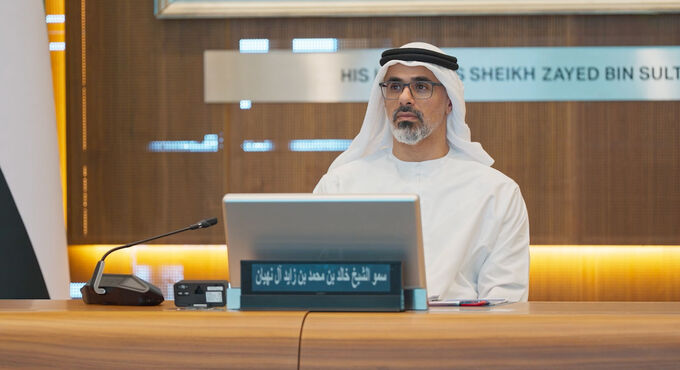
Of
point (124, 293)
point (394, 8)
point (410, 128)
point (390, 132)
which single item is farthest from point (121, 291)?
point (394, 8)

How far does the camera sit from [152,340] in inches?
57.5

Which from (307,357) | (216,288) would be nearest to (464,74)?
(216,288)

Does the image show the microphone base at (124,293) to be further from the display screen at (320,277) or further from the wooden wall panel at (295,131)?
the wooden wall panel at (295,131)

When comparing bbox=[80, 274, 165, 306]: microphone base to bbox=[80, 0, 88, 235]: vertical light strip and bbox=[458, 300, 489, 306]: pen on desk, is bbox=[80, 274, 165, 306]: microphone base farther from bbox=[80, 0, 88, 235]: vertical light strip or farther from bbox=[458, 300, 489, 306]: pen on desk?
bbox=[80, 0, 88, 235]: vertical light strip

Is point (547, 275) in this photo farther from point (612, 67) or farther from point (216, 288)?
point (216, 288)

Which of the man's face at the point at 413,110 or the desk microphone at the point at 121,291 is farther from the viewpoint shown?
the man's face at the point at 413,110

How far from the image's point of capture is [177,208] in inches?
162

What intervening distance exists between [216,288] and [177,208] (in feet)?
7.96

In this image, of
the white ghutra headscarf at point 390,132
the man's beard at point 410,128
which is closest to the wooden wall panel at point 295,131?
the white ghutra headscarf at point 390,132

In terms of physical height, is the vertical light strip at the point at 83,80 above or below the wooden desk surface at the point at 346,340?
above

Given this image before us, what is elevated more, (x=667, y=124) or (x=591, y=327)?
(x=667, y=124)

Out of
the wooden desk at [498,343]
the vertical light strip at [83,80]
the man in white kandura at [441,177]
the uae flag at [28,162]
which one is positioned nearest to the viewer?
the wooden desk at [498,343]

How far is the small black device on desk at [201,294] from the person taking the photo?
1.77 m

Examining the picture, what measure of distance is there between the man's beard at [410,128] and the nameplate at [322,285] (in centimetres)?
138
